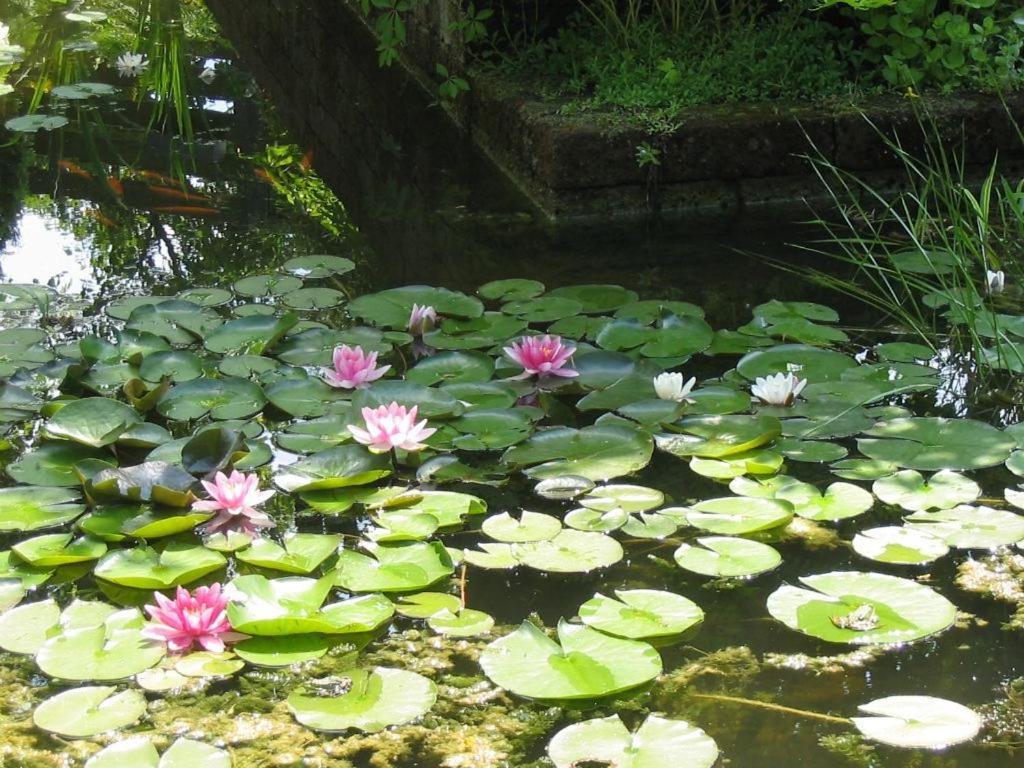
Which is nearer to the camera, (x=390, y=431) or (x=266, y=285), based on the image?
(x=390, y=431)

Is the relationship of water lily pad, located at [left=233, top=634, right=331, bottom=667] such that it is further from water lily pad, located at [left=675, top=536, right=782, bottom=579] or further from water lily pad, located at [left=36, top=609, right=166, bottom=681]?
water lily pad, located at [left=675, top=536, right=782, bottom=579]

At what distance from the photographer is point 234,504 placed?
2.27m

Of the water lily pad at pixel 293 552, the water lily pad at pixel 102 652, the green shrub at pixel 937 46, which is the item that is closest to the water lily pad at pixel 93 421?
the water lily pad at pixel 293 552

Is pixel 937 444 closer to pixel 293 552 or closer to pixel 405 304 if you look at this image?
pixel 293 552

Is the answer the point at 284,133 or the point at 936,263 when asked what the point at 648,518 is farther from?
the point at 284,133

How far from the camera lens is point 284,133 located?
17.1 feet

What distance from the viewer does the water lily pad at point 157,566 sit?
81.6 inches

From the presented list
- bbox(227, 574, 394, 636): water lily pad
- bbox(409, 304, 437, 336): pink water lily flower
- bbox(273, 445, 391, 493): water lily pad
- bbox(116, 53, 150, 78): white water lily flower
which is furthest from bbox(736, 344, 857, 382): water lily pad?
bbox(116, 53, 150, 78): white water lily flower

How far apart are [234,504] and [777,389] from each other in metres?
1.23

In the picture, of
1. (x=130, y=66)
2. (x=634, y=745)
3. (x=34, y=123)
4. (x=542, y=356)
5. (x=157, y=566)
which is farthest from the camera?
(x=130, y=66)

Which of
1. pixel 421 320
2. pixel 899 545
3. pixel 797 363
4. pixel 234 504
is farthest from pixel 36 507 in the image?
pixel 797 363

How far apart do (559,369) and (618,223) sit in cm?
145

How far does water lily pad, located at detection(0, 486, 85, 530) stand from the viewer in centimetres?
229

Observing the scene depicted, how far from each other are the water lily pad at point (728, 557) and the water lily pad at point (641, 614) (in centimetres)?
11
